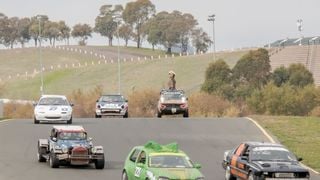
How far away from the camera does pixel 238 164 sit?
22.9m

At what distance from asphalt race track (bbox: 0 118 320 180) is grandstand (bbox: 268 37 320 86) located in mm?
60977

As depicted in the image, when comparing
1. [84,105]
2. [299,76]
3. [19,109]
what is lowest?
[19,109]

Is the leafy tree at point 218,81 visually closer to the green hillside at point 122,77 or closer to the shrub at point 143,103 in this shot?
the shrub at point 143,103

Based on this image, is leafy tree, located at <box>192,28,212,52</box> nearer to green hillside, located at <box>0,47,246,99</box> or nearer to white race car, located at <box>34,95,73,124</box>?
green hillside, located at <box>0,47,246,99</box>

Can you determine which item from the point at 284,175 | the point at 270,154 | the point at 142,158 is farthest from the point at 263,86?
the point at 142,158

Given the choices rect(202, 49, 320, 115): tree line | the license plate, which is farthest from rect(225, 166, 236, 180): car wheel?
rect(202, 49, 320, 115): tree line

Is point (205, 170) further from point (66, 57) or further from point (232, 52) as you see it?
point (66, 57)

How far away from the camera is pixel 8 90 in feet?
407

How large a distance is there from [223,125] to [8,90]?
286 ft

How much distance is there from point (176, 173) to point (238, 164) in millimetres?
3812

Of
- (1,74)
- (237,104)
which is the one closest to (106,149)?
(237,104)

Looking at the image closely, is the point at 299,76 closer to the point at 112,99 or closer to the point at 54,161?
the point at 112,99

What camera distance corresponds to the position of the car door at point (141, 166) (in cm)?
2002

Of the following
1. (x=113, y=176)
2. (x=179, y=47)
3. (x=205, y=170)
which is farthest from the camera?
(x=179, y=47)
